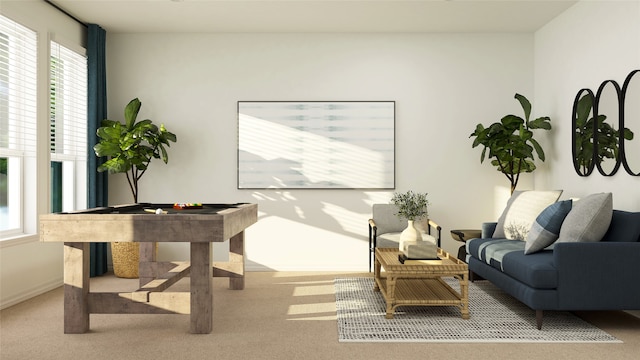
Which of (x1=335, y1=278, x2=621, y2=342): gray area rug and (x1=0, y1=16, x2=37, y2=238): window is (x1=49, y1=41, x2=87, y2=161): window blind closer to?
(x1=0, y1=16, x2=37, y2=238): window

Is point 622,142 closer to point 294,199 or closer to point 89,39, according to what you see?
point 294,199

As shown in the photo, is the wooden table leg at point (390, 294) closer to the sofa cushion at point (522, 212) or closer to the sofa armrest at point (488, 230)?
the sofa cushion at point (522, 212)

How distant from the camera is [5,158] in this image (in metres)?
4.95

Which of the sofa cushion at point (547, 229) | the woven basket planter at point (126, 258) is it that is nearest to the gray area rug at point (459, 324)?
the sofa cushion at point (547, 229)

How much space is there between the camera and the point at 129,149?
19.6 ft

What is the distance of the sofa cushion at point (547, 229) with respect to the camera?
4242 millimetres

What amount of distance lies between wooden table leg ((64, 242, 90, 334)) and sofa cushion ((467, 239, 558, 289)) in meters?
3.15

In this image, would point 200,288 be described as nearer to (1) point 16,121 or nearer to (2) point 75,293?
(2) point 75,293

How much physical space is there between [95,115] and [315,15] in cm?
273

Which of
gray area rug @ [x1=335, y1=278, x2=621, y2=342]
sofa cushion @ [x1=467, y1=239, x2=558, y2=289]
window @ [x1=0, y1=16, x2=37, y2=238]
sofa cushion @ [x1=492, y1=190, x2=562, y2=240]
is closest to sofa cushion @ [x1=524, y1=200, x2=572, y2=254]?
sofa cushion @ [x1=467, y1=239, x2=558, y2=289]

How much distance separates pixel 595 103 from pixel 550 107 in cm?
108

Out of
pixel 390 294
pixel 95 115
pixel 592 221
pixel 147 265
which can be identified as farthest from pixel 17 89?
pixel 592 221

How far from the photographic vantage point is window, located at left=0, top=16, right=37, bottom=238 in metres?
4.80

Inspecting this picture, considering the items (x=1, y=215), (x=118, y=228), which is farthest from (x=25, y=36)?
(x=118, y=228)
